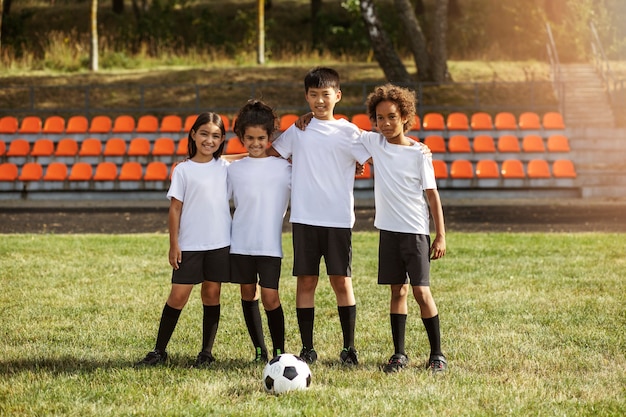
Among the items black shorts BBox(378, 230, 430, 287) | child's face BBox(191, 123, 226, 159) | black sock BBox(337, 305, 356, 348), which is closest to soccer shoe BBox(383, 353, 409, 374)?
black sock BBox(337, 305, 356, 348)

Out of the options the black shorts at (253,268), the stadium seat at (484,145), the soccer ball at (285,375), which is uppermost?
the stadium seat at (484,145)

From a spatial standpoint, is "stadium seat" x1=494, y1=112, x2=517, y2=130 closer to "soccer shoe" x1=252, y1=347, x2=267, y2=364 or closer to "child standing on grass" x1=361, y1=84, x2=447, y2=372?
"child standing on grass" x1=361, y1=84, x2=447, y2=372

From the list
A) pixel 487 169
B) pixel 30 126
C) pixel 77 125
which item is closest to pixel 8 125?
pixel 30 126

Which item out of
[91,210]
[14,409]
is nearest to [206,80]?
[91,210]

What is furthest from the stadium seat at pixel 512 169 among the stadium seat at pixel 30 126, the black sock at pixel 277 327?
the black sock at pixel 277 327

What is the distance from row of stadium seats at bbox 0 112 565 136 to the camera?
19.7 meters

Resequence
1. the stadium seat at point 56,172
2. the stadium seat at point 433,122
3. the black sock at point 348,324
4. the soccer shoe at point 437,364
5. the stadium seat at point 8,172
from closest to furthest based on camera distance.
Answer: the soccer shoe at point 437,364 → the black sock at point 348,324 → the stadium seat at point 56,172 → the stadium seat at point 8,172 → the stadium seat at point 433,122

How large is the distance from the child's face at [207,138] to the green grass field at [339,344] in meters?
1.30

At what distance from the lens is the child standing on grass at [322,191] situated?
5441mm

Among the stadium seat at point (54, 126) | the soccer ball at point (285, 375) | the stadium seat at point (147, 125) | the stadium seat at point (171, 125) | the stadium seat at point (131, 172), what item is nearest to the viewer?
the soccer ball at point (285, 375)

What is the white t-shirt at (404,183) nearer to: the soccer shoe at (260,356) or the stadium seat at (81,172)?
the soccer shoe at (260,356)

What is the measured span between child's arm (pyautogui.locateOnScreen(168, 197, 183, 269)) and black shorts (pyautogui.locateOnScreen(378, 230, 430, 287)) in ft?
3.96

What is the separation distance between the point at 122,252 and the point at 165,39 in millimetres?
24804

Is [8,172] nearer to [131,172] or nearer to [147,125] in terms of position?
[131,172]
